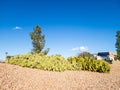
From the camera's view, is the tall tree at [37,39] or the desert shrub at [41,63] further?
the tall tree at [37,39]

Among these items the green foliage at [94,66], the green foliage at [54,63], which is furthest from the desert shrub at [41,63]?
the green foliage at [94,66]

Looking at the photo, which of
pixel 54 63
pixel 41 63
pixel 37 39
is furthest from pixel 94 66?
pixel 37 39

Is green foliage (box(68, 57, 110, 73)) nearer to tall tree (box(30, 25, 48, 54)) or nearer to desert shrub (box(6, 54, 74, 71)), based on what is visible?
desert shrub (box(6, 54, 74, 71))

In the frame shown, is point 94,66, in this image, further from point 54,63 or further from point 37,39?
point 37,39

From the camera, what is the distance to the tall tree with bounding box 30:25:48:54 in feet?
116

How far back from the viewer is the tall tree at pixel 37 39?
3538cm

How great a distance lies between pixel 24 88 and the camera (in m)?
7.45

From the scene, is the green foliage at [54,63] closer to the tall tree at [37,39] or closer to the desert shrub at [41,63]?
the desert shrub at [41,63]

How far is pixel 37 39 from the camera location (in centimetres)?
3588

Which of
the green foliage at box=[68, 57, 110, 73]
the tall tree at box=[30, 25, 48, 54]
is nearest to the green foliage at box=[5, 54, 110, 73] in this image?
the green foliage at box=[68, 57, 110, 73]

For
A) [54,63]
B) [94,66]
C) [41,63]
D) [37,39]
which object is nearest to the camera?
[41,63]

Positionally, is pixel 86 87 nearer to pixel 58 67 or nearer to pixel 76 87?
pixel 76 87

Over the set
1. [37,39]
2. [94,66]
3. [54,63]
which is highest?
[37,39]

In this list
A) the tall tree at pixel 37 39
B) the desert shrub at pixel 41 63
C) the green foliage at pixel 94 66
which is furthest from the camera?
the tall tree at pixel 37 39
